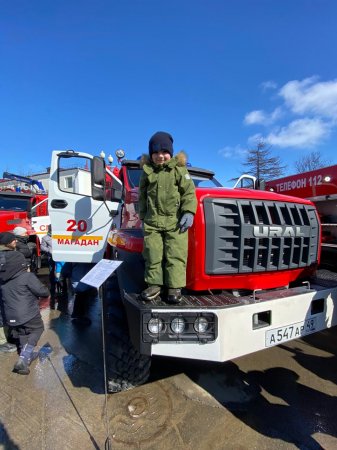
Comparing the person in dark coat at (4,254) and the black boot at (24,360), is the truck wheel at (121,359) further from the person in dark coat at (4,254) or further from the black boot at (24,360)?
the person in dark coat at (4,254)

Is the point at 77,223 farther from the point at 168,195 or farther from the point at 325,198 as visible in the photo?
the point at 325,198

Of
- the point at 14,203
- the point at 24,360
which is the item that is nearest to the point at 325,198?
the point at 24,360

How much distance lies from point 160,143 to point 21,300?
8.31ft

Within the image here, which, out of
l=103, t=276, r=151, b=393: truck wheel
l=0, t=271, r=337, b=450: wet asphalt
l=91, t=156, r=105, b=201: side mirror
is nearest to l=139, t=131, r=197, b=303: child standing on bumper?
l=103, t=276, r=151, b=393: truck wheel

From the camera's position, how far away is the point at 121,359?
115 inches

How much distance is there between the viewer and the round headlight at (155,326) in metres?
2.26

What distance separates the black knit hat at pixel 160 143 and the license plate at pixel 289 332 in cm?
164

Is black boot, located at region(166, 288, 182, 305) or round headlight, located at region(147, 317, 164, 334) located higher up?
black boot, located at region(166, 288, 182, 305)

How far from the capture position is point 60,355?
12.8 feet

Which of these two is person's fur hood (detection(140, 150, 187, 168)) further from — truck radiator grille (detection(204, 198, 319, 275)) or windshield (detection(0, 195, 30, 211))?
windshield (detection(0, 195, 30, 211))

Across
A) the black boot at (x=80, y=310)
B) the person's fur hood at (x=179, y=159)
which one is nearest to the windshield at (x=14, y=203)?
the black boot at (x=80, y=310)

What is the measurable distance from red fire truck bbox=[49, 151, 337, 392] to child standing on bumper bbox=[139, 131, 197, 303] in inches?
5.0

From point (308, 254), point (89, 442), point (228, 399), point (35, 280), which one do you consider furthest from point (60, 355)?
point (308, 254)

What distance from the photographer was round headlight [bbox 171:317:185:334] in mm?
2283
